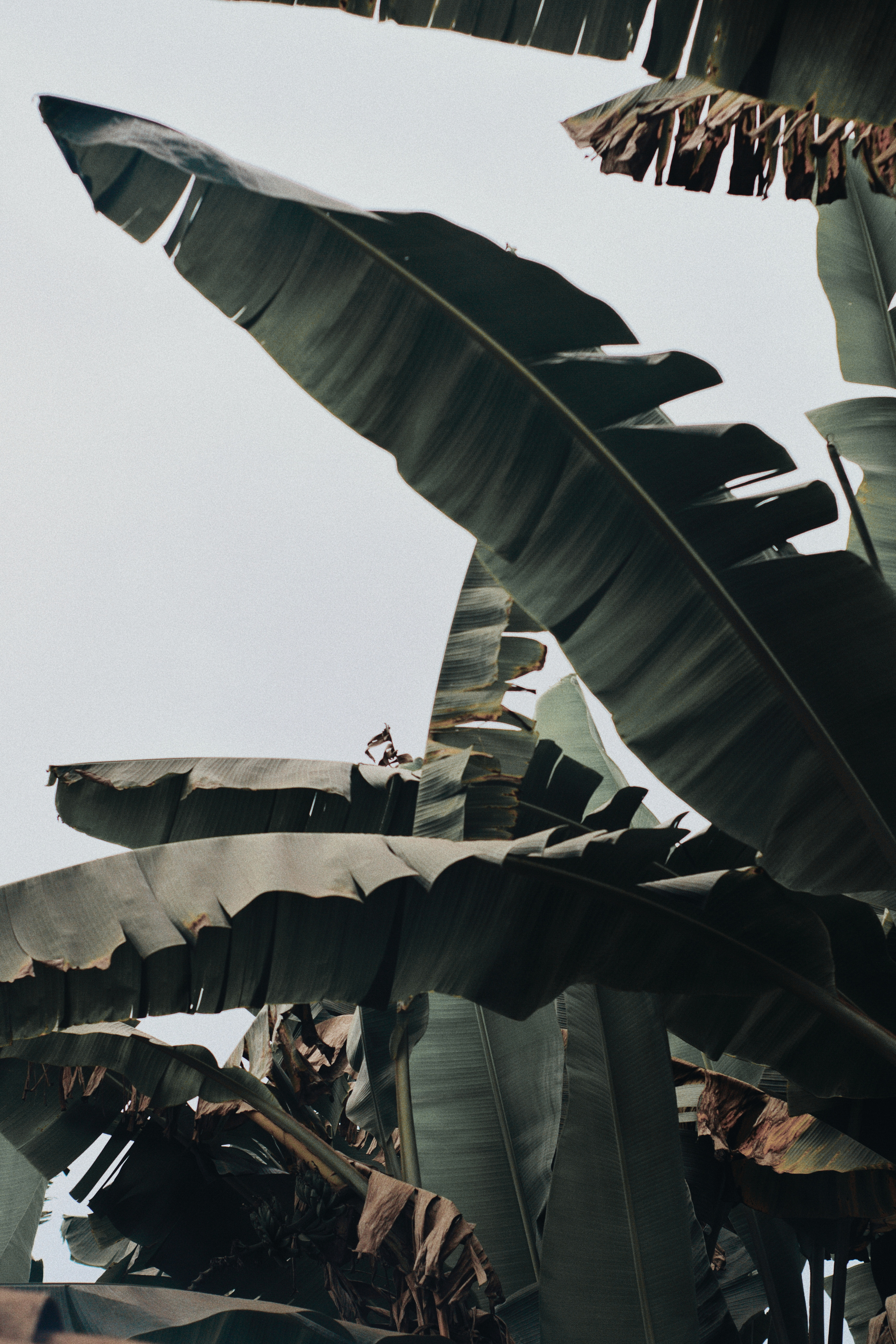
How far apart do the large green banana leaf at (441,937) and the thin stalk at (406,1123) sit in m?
1.32

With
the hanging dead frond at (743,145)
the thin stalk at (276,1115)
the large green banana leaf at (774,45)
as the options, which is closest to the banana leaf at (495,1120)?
the thin stalk at (276,1115)

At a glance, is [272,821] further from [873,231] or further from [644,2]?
[873,231]

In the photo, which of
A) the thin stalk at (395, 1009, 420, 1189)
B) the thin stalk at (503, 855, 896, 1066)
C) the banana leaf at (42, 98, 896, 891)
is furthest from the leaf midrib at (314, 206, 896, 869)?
the thin stalk at (395, 1009, 420, 1189)

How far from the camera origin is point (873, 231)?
13.7 ft

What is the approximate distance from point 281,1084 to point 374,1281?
1.00 metres

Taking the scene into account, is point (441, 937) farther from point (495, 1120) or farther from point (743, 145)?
point (495, 1120)

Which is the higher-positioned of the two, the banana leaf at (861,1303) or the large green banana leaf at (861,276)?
the large green banana leaf at (861,276)

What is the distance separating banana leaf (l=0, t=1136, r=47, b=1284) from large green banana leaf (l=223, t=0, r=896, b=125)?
5.80m

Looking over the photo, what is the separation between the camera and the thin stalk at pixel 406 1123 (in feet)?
12.5

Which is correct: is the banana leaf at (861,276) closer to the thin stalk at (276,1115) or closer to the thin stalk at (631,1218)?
the thin stalk at (631,1218)

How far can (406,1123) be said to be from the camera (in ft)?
12.6

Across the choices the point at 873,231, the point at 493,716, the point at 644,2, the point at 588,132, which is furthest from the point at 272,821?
the point at 873,231

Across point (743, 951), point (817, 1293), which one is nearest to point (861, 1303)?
point (817, 1293)

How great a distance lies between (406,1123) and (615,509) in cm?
248
